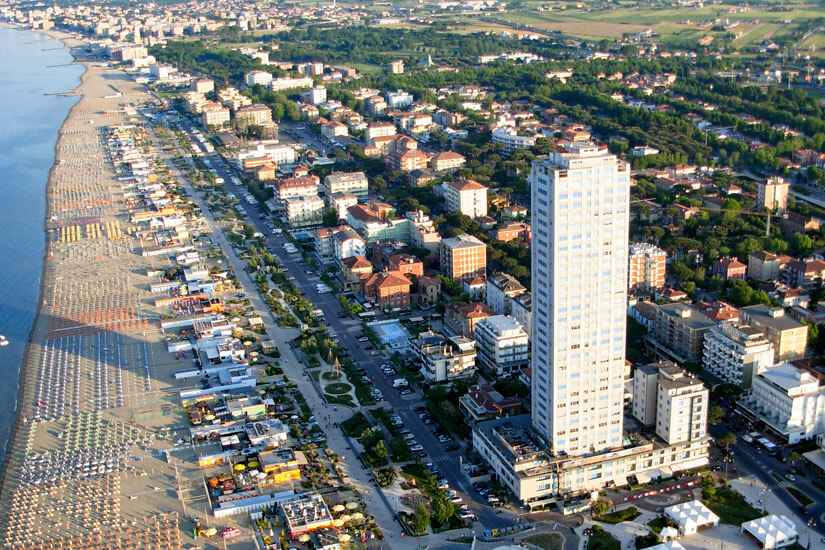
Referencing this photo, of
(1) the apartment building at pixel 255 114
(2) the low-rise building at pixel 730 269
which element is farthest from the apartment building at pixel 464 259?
(1) the apartment building at pixel 255 114

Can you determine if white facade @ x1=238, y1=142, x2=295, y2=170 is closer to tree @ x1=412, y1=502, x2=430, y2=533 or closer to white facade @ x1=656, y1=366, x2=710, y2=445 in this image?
white facade @ x1=656, y1=366, x2=710, y2=445

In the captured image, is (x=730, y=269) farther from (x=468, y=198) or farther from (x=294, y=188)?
(x=294, y=188)

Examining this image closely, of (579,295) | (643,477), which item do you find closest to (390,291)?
(579,295)

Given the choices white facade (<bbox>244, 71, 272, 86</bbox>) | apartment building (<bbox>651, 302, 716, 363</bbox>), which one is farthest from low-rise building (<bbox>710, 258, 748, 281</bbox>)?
white facade (<bbox>244, 71, 272, 86</bbox>)

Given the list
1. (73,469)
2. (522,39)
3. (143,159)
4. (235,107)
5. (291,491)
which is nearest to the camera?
(291,491)

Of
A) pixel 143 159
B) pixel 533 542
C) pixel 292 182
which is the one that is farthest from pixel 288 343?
pixel 143 159

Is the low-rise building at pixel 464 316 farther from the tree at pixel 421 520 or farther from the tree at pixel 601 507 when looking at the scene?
the tree at pixel 421 520

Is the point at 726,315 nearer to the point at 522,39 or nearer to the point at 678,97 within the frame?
the point at 678,97
